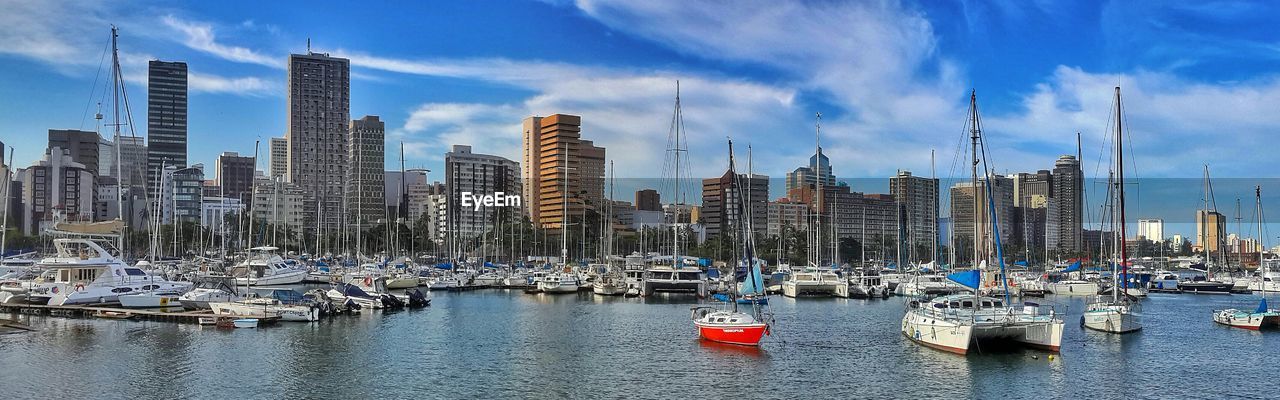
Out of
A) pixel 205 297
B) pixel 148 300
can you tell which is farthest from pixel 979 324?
pixel 148 300

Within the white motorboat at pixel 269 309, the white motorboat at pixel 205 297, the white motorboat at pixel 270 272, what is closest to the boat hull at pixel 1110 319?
the white motorboat at pixel 269 309

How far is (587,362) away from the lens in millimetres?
42688

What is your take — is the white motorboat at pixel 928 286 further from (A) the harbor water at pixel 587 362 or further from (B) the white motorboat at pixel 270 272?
(B) the white motorboat at pixel 270 272

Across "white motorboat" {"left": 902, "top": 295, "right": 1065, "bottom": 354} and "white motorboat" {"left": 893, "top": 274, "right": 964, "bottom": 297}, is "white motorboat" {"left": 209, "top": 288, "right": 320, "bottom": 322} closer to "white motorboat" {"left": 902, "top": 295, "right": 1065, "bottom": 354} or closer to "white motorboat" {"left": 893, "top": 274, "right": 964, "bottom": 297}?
"white motorboat" {"left": 902, "top": 295, "right": 1065, "bottom": 354}

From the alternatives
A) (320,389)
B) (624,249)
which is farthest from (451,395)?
(624,249)

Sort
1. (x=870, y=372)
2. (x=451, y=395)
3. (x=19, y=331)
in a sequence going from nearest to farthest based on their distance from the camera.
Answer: (x=451, y=395) → (x=870, y=372) → (x=19, y=331)

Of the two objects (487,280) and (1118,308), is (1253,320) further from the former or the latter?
(487,280)

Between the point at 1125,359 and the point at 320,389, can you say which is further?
the point at 1125,359

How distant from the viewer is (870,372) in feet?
130

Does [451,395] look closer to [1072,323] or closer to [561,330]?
[561,330]

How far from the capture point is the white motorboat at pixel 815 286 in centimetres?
8612

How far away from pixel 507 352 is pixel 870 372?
54.4 ft

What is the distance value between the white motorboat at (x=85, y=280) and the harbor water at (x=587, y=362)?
5472 millimetres

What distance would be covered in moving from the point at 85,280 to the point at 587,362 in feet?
134
